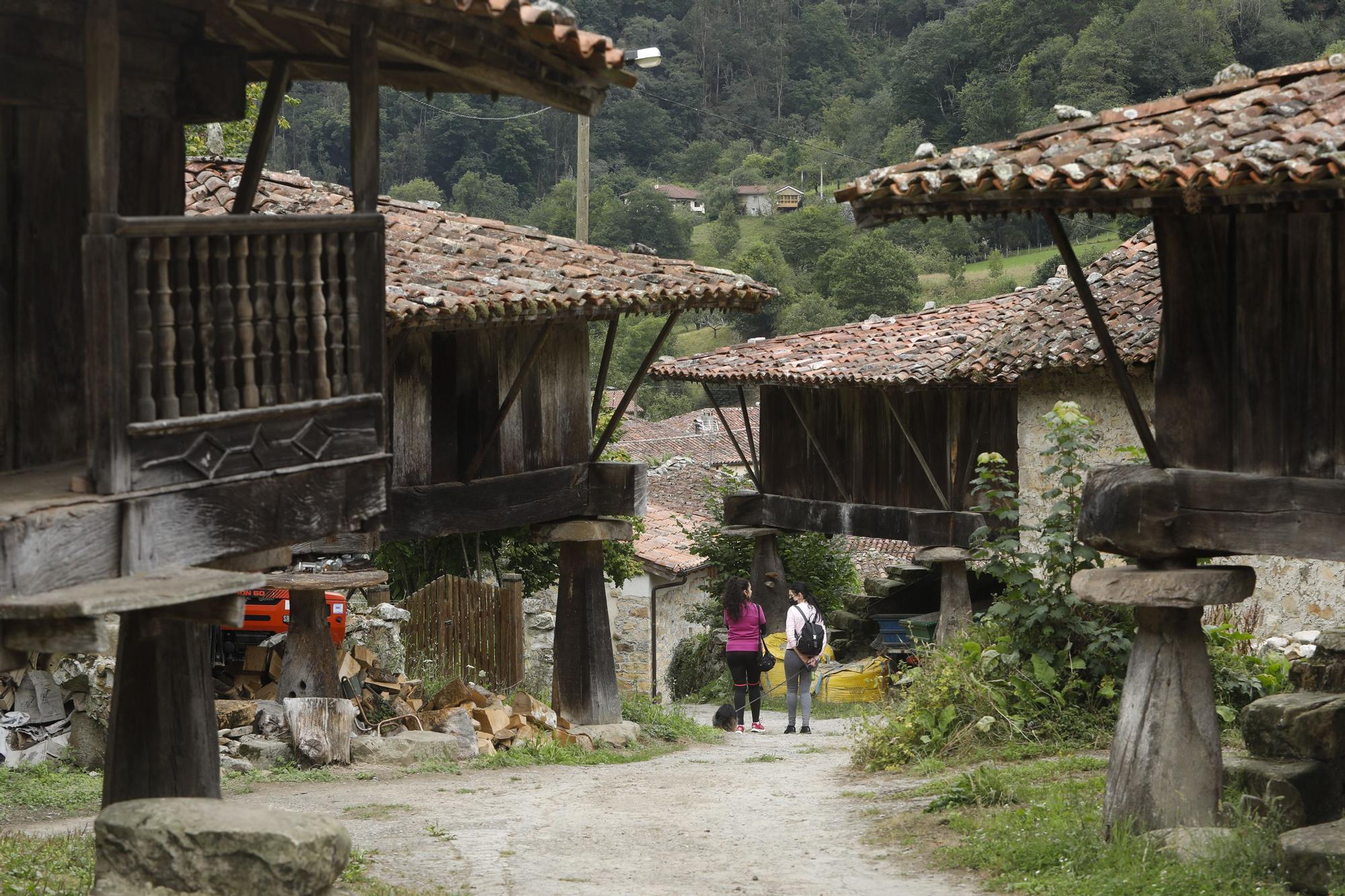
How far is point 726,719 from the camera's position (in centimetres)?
1362

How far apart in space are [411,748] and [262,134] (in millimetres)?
5259

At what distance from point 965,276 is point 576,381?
40596mm

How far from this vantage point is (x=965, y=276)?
50.7 meters

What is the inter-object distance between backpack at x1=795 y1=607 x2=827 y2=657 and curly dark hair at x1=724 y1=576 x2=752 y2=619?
71 centimetres

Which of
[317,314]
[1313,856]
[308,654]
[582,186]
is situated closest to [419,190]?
[582,186]

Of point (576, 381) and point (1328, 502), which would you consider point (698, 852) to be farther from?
point (576, 381)

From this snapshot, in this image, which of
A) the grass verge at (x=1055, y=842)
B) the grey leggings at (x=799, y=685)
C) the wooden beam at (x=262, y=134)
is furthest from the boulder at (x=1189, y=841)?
the grey leggings at (x=799, y=685)

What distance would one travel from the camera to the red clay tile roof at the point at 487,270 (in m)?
9.08

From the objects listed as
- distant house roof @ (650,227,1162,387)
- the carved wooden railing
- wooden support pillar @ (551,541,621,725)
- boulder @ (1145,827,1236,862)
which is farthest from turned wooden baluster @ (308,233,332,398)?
distant house roof @ (650,227,1162,387)

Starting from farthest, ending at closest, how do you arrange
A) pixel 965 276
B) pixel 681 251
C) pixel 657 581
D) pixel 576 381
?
pixel 681 251
pixel 965 276
pixel 657 581
pixel 576 381

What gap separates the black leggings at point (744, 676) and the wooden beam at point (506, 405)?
349cm

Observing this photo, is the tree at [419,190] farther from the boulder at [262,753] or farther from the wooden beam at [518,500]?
the boulder at [262,753]

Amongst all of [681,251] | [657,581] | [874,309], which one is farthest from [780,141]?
[657,581]

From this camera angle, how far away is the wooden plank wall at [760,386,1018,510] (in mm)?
16625
